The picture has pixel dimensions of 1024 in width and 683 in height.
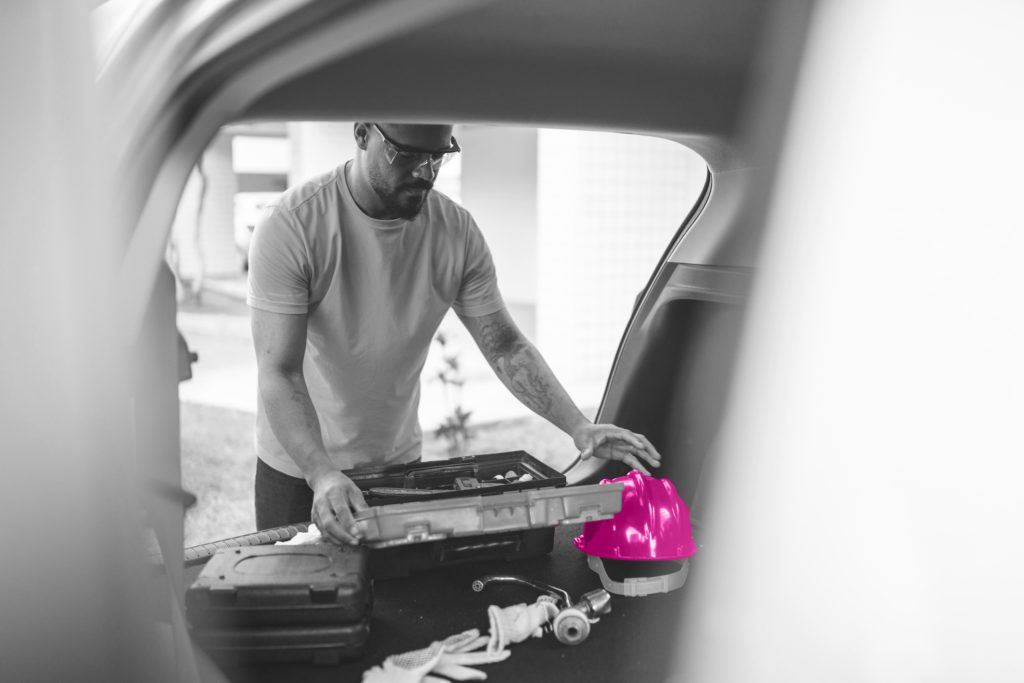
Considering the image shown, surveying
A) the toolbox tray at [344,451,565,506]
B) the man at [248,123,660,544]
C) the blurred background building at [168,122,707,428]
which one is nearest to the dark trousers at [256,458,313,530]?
the man at [248,123,660,544]

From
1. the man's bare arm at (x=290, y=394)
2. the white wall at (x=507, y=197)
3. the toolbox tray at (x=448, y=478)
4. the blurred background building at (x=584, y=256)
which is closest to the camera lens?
the toolbox tray at (x=448, y=478)

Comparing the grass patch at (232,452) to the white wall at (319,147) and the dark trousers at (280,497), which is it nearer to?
the dark trousers at (280,497)

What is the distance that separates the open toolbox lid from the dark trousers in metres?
0.81

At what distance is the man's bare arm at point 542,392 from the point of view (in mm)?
1638

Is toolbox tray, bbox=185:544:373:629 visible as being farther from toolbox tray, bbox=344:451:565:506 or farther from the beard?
the beard

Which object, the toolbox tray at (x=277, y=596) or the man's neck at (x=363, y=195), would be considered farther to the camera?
the man's neck at (x=363, y=195)

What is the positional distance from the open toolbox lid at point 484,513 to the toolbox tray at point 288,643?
0.47 feet

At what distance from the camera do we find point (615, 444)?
1.64 metres

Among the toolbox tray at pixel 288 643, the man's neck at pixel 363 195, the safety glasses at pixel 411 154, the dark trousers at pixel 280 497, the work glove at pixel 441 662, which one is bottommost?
the dark trousers at pixel 280 497

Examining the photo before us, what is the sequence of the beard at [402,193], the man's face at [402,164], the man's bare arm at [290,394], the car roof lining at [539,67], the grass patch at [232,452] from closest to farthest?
the car roof lining at [539,67] → the man's bare arm at [290,394] → the man's face at [402,164] → the beard at [402,193] → the grass patch at [232,452]

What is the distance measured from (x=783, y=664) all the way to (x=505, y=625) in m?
0.40

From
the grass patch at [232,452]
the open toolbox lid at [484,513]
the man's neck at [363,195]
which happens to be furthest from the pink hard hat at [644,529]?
the grass patch at [232,452]

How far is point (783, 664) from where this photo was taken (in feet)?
3.43

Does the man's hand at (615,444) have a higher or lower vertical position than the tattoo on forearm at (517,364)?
lower
